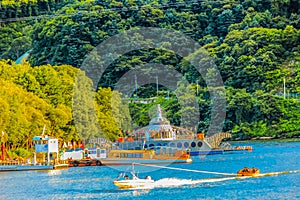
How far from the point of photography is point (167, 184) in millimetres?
66188

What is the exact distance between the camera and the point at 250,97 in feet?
463

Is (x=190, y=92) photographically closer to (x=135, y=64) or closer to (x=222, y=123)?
(x=222, y=123)

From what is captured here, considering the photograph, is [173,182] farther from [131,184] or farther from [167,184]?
[131,184]

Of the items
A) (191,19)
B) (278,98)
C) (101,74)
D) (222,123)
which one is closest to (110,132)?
(222,123)

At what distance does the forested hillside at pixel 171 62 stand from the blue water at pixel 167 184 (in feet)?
43.1

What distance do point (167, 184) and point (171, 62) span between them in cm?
10316

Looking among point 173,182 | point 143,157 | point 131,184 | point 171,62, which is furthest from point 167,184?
point 171,62

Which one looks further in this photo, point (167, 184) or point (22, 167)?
point (22, 167)

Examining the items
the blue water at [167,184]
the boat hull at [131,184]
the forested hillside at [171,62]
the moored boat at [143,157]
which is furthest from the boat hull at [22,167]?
the boat hull at [131,184]

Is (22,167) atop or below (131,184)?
atop

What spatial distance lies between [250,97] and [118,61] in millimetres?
37338

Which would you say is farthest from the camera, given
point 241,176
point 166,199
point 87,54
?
point 87,54

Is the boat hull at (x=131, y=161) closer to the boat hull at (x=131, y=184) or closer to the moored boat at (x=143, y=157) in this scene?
the moored boat at (x=143, y=157)

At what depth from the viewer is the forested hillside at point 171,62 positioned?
102 m
